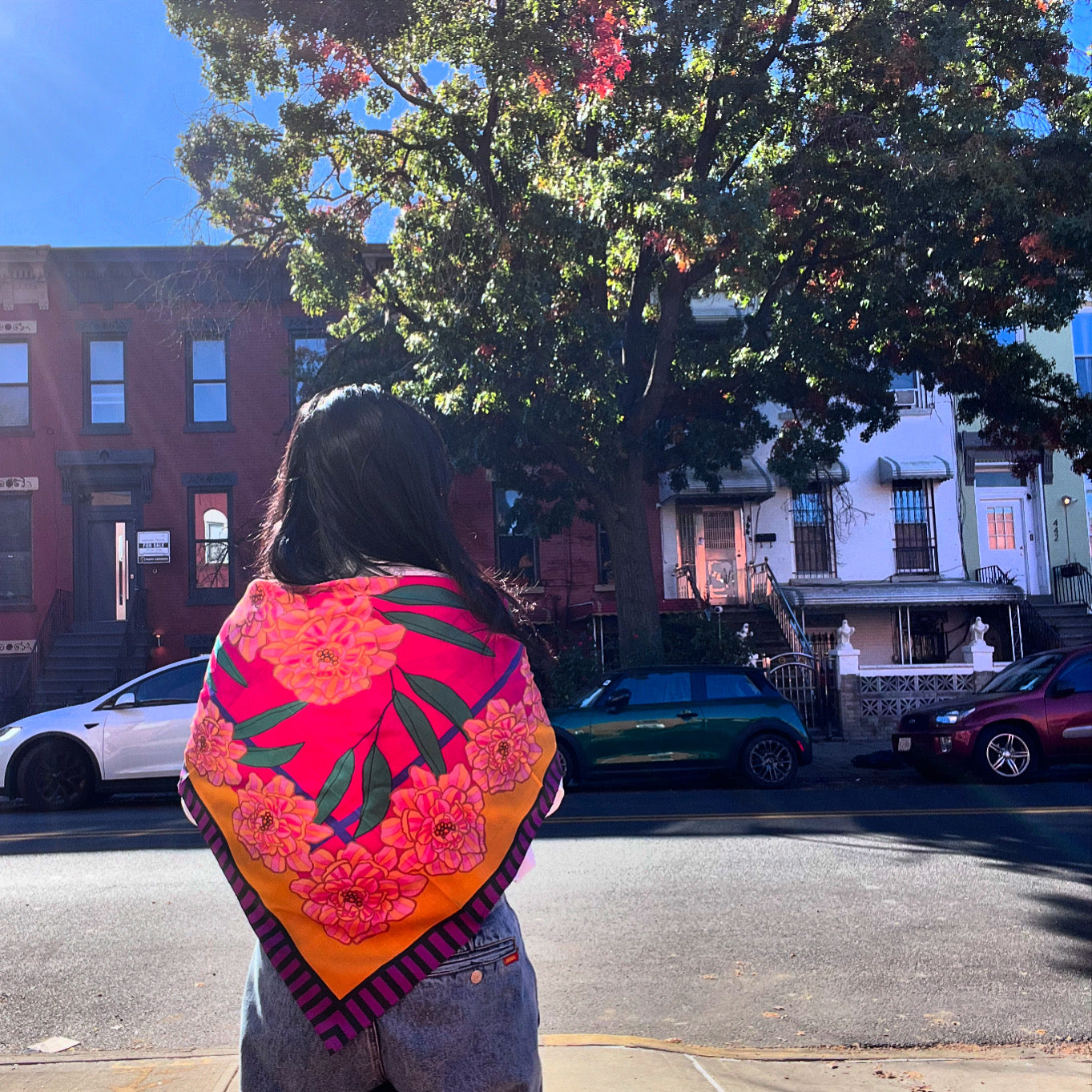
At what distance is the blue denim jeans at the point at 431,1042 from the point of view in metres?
1.83

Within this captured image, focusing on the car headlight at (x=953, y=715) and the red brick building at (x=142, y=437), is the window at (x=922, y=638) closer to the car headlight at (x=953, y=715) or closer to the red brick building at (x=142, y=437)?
the red brick building at (x=142, y=437)

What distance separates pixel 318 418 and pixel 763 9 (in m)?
13.5

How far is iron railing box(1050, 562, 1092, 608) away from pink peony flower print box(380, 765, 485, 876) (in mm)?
25054

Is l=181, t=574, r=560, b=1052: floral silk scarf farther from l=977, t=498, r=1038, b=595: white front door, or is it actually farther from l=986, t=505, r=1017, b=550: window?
l=986, t=505, r=1017, b=550: window

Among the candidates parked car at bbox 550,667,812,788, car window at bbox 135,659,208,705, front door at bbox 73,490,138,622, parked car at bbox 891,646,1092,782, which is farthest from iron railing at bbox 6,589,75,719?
parked car at bbox 891,646,1092,782

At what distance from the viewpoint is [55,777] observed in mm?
12047

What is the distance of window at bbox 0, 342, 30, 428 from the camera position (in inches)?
907

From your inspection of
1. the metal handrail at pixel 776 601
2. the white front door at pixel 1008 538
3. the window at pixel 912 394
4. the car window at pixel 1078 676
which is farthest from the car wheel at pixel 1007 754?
the window at pixel 912 394

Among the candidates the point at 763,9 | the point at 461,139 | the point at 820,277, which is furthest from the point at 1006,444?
the point at 461,139

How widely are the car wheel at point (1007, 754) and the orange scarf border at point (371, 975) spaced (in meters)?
12.1

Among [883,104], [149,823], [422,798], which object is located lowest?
[149,823]

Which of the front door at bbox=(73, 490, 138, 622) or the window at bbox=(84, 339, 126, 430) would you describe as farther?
the window at bbox=(84, 339, 126, 430)

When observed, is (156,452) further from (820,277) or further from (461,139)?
(820,277)

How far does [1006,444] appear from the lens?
1850cm
